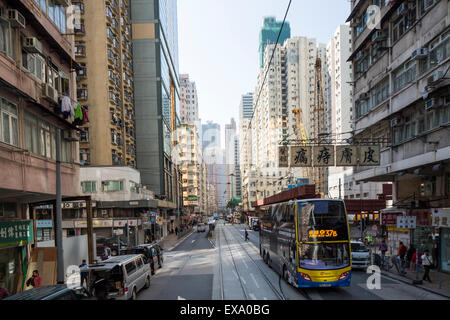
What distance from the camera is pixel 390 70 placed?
71.5 feet

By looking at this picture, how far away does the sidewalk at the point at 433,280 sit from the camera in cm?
1418

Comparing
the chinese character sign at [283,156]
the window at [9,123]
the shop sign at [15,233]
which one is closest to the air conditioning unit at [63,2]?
the window at [9,123]

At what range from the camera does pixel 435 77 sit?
16.4 metres


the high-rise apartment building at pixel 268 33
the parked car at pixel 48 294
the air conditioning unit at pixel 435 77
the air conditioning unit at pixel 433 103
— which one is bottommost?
the parked car at pixel 48 294

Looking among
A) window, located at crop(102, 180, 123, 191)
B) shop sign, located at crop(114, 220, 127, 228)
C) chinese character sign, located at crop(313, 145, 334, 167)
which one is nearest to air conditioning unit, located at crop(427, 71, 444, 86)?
chinese character sign, located at crop(313, 145, 334, 167)

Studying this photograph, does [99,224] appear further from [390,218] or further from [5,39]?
[390,218]

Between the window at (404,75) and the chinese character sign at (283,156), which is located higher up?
the window at (404,75)

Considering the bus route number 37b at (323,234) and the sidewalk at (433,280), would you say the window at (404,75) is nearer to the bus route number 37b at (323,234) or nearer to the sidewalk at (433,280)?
the sidewalk at (433,280)

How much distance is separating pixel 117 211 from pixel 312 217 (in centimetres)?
3222

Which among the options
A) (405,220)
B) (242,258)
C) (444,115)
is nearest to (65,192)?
(242,258)

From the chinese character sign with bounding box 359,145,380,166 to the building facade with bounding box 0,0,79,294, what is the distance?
16.2m

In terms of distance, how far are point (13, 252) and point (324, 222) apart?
13.9 meters

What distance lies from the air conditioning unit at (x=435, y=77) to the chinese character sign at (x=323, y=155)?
19.3 ft

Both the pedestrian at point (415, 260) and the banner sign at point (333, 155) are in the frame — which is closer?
the pedestrian at point (415, 260)
